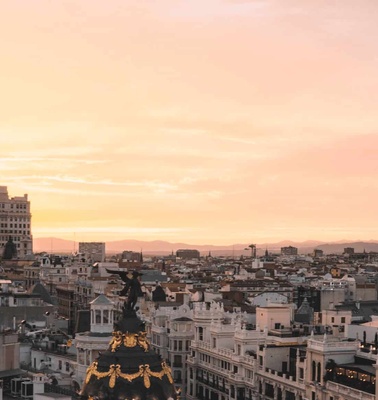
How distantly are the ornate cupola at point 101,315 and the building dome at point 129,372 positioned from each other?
70.3 meters

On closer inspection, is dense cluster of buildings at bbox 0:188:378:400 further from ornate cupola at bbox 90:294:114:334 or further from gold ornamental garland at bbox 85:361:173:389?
gold ornamental garland at bbox 85:361:173:389

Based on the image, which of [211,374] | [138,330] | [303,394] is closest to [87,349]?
[211,374]


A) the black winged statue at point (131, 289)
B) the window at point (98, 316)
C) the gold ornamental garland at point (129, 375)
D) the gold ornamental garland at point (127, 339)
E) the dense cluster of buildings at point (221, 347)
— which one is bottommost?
the dense cluster of buildings at point (221, 347)

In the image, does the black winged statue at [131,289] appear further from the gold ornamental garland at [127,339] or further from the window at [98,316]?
the window at [98,316]

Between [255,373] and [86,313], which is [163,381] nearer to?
[255,373]

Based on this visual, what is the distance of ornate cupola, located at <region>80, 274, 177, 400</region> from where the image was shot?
2431cm

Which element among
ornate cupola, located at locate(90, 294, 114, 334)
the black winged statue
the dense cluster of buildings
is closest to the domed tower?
the black winged statue

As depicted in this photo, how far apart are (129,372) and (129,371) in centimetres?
4

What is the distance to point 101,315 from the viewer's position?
95.8m

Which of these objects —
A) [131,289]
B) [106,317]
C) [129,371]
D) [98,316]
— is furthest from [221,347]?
[129,371]

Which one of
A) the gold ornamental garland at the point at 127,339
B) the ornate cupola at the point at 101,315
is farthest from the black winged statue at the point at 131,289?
the ornate cupola at the point at 101,315

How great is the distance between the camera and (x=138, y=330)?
82.7 ft

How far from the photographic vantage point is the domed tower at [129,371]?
24312 mm

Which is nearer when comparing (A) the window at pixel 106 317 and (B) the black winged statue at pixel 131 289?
(B) the black winged statue at pixel 131 289
